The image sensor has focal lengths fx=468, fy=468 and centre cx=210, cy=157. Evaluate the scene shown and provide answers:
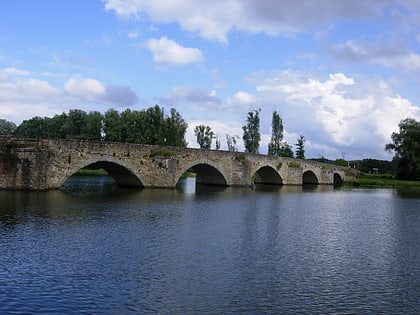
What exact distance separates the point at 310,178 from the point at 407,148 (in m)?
14.8

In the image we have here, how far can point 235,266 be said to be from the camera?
1145 centimetres

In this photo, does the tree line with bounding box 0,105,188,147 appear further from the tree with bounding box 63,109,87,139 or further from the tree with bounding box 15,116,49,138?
the tree with bounding box 15,116,49,138

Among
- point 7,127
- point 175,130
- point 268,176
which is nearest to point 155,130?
point 175,130

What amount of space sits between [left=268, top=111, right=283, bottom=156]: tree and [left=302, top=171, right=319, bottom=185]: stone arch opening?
9801 millimetres

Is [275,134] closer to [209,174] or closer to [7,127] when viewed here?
[209,174]

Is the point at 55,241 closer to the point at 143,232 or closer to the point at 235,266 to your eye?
the point at 143,232

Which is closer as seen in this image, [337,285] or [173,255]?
[337,285]

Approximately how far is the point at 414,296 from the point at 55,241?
921 cm

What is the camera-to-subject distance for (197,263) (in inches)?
453

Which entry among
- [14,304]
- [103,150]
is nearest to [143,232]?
[14,304]

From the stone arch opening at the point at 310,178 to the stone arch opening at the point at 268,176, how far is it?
828cm

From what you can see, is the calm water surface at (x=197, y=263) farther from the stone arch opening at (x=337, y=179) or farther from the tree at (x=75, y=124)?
the stone arch opening at (x=337, y=179)

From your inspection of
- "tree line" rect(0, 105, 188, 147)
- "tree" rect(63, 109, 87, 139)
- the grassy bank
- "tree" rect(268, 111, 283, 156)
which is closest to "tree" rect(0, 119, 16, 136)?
"tree line" rect(0, 105, 188, 147)

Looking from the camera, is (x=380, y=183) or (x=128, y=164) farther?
(x=380, y=183)
